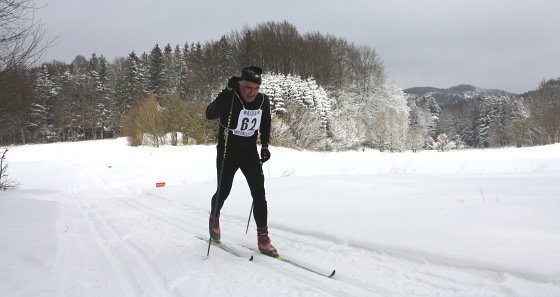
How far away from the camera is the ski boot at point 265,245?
3.19m

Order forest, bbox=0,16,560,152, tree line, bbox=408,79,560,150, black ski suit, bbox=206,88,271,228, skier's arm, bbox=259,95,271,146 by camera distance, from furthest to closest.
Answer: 1. tree line, bbox=408,79,560,150
2. forest, bbox=0,16,560,152
3. skier's arm, bbox=259,95,271,146
4. black ski suit, bbox=206,88,271,228

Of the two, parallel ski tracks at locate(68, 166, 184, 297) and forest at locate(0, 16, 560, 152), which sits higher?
forest at locate(0, 16, 560, 152)

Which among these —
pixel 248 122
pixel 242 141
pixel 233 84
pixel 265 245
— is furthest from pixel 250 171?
pixel 233 84

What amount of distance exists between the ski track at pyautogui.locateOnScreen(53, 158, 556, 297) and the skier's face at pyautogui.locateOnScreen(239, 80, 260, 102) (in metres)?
1.70

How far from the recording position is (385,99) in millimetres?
54406

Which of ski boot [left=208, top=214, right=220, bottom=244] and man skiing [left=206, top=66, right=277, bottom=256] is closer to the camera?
man skiing [left=206, top=66, right=277, bottom=256]

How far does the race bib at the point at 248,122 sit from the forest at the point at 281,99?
24.8 metres

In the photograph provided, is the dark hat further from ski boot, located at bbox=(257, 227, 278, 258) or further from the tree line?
the tree line

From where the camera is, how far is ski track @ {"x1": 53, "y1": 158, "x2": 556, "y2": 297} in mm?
2338

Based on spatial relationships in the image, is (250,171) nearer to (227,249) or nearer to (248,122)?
(248,122)

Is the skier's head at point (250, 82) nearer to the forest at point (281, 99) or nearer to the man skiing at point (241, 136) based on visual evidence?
the man skiing at point (241, 136)

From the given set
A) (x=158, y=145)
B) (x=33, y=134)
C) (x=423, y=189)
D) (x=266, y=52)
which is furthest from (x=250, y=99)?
(x=33, y=134)

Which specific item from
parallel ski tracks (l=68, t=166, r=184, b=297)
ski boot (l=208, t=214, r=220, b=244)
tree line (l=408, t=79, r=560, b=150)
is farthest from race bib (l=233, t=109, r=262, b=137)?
tree line (l=408, t=79, r=560, b=150)

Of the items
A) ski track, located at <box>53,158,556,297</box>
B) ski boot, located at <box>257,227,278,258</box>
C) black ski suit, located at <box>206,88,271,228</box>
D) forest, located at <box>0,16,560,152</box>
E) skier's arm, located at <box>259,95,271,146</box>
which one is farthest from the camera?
forest, located at <box>0,16,560,152</box>
